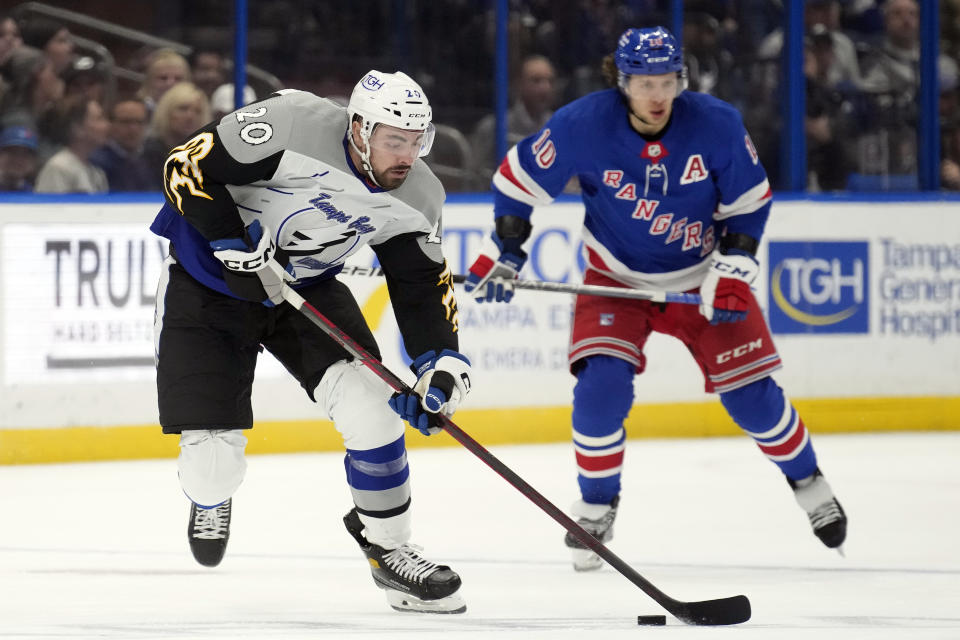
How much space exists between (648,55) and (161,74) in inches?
106

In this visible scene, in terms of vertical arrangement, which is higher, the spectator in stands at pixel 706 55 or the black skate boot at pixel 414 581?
the spectator in stands at pixel 706 55

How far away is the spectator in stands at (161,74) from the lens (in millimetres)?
5879

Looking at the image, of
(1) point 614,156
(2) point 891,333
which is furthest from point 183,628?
(2) point 891,333

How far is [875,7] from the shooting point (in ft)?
22.2

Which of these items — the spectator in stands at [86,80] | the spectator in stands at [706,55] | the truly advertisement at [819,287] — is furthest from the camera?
the spectator in stands at [706,55]

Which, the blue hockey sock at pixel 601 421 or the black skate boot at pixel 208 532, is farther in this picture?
the blue hockey sock at pixel 601 421

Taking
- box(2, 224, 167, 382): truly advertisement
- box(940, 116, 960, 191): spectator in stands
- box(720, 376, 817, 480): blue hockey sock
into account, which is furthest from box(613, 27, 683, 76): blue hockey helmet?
box(940, 116, 960, 191): spectator in stands

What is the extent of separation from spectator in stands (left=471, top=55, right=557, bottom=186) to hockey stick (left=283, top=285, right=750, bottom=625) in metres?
3.13

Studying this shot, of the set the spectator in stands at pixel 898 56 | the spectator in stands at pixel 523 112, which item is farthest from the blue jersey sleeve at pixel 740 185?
the spectator in stands at pixel 898 56

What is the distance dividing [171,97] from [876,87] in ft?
9.49

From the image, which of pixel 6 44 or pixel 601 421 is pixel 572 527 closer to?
pixel 601 421

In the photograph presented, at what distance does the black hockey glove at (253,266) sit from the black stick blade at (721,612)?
102 cm

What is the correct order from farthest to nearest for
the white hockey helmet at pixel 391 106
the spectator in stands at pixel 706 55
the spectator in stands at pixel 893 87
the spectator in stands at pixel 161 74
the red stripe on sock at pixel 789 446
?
the spectator in stands at pixel 893 87 → the spectator in stands at pixel 706 55 → the spectator in stands at pixel 161 74 → the red stripe on sock at pixel 789 446 → the white hockey helmet at pixel 391 106

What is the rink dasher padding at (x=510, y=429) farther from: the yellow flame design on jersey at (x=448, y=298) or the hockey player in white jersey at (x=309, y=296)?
the yellow flame design on jersey at (x=448, y=298)
